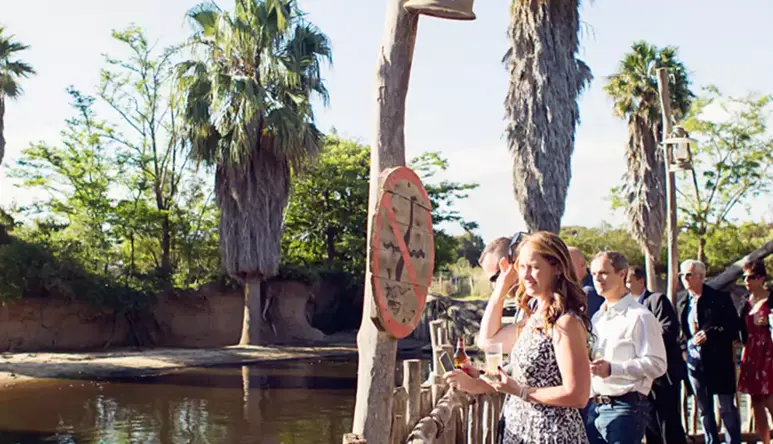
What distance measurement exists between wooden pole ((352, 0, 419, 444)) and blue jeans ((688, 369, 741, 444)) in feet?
9.58

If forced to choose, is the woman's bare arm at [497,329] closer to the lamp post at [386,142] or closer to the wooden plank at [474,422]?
the lamp post at [386,142]

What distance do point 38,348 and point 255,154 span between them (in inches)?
324

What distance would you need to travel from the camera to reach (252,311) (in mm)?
24031

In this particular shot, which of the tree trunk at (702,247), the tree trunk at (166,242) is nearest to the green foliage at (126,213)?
the tree trunk at (166,242)

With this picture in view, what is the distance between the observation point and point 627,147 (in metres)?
23.3

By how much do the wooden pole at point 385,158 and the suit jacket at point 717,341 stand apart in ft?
9.34

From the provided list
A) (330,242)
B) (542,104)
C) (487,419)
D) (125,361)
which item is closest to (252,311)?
(125,361)

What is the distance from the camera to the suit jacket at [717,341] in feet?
19.9

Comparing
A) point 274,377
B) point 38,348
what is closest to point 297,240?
point 38,348

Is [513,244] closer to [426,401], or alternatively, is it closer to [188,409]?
[426,401]

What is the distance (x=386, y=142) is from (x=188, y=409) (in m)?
10.6

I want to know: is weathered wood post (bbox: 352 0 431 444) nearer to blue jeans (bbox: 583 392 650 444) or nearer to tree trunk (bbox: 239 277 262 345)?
blue jeans (bbox: 583 392 650 444)

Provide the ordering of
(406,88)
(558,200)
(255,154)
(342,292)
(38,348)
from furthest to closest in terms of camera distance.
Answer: (342,292)
(255,154)
(38,348)
(558,200)
(406,88)

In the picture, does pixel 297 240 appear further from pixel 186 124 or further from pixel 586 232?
pixel 586 232
